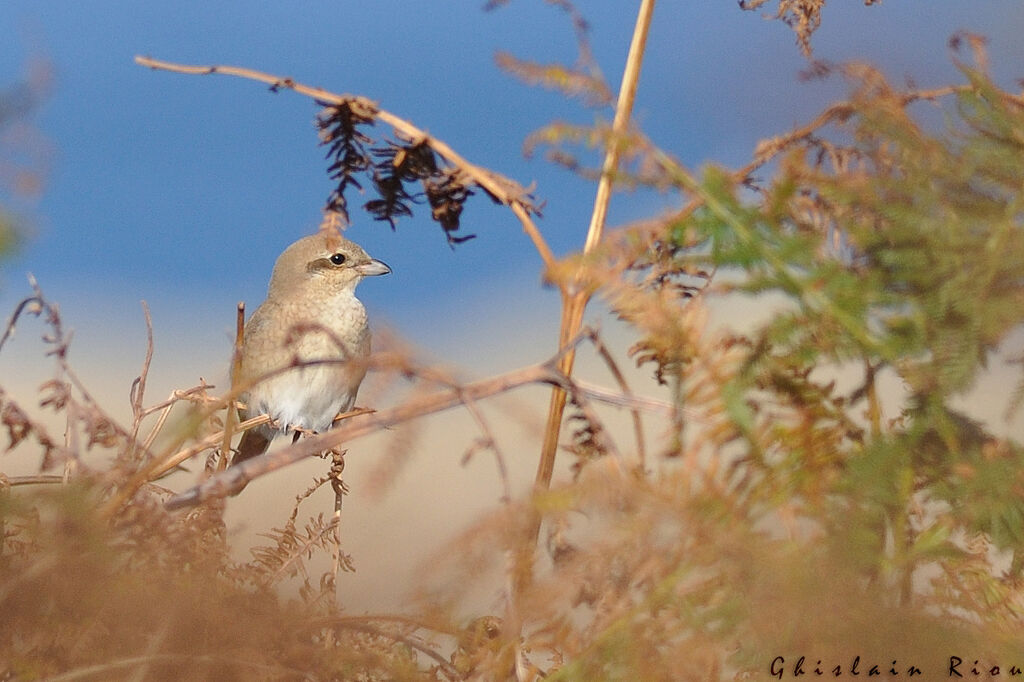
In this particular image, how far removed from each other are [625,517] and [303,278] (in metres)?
3.38

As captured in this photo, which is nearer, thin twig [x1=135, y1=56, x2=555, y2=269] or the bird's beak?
thin twig [x1=135, y1=56, x2=555, y2=269]

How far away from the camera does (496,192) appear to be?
1.26m

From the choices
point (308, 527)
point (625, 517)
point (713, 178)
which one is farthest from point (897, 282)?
point (308, 527)

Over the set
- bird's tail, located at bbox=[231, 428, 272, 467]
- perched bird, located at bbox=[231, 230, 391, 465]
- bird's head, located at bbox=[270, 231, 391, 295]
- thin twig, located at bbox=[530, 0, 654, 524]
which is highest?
bird's head, located at bbox=[270, 231, 391, 295]

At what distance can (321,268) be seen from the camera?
13.3ft

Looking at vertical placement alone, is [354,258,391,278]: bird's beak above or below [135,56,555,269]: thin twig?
above

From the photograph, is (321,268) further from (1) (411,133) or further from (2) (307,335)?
(1) (411,133)

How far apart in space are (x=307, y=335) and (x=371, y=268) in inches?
20.3

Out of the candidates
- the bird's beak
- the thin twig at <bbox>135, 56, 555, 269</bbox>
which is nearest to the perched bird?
the bird's beak

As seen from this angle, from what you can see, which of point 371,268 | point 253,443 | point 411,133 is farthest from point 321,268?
point 411,133

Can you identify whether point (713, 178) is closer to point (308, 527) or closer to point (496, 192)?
point (496, 192)

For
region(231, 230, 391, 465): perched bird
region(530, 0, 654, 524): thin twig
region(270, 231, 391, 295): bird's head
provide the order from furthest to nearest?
region(270, 231, 391, 295): bird's head, region(231, 230, 391, 465): perched bird, region(530, 0, 654, 524): thin twig

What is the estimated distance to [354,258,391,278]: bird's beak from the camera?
400cm

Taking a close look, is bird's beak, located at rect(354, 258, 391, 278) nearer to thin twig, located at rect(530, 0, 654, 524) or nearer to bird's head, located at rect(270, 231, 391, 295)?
bird's head, located at rect(270, 231, 391, 295)
